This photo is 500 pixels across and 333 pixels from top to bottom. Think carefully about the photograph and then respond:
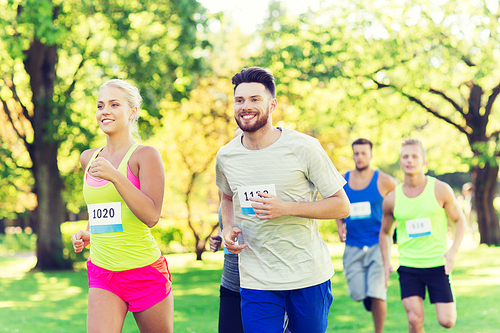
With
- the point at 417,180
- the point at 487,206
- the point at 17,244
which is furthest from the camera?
the point at 17,244

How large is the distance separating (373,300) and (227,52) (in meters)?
18.3

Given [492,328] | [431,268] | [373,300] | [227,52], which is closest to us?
[431,268]

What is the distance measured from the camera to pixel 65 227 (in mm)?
23484

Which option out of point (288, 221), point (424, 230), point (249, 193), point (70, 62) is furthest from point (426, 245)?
point (70, 62)

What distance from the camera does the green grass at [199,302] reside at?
7.93 meters

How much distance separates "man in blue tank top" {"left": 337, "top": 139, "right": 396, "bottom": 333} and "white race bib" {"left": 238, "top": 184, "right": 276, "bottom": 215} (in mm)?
3409

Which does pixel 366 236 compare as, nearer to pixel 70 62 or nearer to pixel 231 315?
pixel 231 315

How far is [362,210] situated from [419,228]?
1.31 m

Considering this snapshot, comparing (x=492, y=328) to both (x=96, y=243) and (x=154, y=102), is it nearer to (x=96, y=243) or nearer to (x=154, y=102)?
(x=96, y=243)

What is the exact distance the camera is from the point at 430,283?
5.17 metres

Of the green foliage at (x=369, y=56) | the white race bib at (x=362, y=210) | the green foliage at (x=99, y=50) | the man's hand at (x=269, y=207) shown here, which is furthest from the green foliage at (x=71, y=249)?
the man's hand at (x=269, y=207)

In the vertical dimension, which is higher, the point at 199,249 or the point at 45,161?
the point at 45,161

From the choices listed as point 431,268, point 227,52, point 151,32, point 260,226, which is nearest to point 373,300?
point 431,268

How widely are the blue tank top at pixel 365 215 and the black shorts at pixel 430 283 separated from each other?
1.29m
